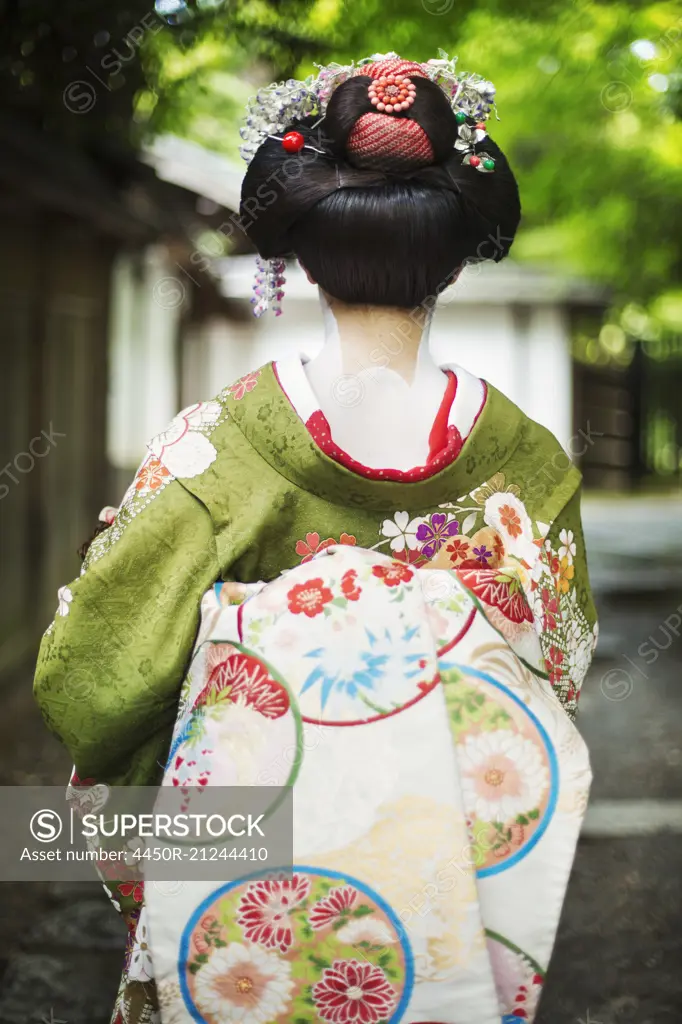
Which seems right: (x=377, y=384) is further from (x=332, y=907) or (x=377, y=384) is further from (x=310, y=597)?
(x=332, y=907)

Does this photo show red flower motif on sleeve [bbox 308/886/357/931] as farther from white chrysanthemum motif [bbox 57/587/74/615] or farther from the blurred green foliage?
the blurred green foliage

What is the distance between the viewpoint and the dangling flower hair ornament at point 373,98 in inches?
83.0

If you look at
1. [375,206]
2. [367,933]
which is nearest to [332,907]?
[367,933]

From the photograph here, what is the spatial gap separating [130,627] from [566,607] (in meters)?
0.86

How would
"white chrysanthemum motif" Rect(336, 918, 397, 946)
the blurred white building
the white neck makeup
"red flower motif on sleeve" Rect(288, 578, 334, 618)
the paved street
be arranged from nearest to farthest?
"white chrysanthemum motif" Rect(336, 918, 397, 946) < "red flower motif on sleeve" Rect(288, 578, 334, 618) < the white neck makeup < the paved street < the blurred white building

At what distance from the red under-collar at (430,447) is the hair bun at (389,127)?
1.49ft

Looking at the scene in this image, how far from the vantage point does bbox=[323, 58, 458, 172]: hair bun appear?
6.70 feet

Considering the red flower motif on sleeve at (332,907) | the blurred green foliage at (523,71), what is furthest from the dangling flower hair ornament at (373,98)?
the blurred green foliage at (523,71)

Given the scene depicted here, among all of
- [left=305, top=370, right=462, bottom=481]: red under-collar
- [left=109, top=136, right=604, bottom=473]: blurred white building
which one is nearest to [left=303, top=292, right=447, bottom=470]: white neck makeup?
[left=305, top=370, right=462, bottom=481]: red under-collar

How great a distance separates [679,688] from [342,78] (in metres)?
6.63

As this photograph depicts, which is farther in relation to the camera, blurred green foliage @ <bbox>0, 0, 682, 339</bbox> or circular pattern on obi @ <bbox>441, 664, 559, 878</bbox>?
blurred green foliage @ <bbox>0, 0, 682, 339</bbox>

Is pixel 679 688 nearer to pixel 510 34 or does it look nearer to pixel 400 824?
pixel 510 34

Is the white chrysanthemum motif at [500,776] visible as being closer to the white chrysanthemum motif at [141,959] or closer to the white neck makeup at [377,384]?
the white neck makeup at [377,384]

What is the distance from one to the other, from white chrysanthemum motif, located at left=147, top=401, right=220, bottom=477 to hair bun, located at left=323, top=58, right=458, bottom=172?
55 centimetres
